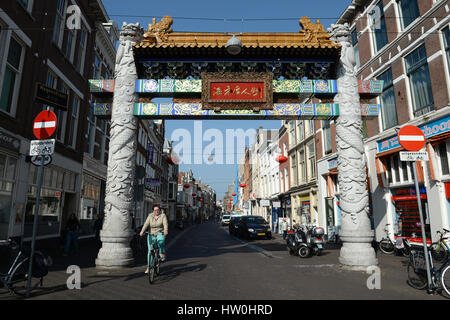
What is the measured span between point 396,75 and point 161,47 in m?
10.7

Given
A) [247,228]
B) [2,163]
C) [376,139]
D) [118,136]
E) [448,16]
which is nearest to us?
[118,136]

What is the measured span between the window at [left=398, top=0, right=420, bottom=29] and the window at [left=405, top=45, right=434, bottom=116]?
147 centimetres

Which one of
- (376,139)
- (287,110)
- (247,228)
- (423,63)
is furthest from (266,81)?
(247,228)

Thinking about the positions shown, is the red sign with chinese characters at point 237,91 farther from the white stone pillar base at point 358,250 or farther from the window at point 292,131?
the window at point 292,131

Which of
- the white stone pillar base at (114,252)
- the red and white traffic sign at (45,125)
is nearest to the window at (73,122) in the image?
the white stone pillar base at (114,252)

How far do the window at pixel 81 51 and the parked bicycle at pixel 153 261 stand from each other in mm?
12096

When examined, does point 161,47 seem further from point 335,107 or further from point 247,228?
point 247,228

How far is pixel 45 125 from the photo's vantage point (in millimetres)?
5973

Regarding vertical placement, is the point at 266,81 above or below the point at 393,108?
below

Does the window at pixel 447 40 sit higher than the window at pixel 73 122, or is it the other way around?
the window at pixel 447 40

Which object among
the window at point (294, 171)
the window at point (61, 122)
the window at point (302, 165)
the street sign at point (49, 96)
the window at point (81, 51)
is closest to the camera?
the street sign at point (49, 96)

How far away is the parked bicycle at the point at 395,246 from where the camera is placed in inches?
434

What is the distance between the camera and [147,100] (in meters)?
9.12

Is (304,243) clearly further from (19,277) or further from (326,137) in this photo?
(326,137)
